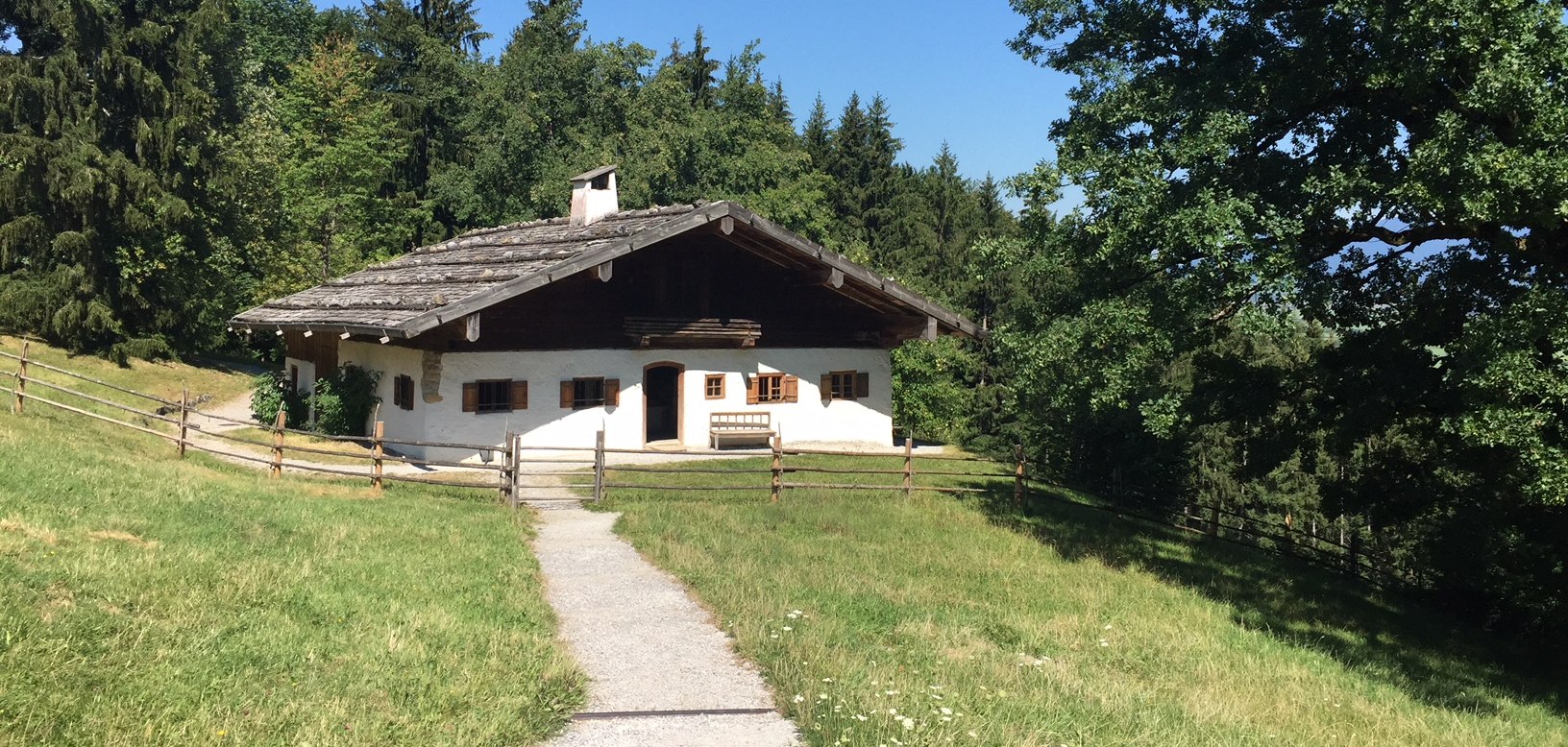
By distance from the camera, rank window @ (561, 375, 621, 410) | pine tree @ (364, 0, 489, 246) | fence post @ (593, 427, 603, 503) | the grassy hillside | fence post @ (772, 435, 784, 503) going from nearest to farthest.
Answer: the grassy hillside
fence post @ (593, 427, 603, 503)
fence post @ (772, 435, 784, 503)
window @ (561, 375, 621, 410)
pine tree @ (364, 0, 489, 246)

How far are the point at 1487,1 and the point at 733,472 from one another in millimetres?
14127

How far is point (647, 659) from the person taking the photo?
9031mm

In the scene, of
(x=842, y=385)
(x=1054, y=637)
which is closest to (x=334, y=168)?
(x=842, y=385)

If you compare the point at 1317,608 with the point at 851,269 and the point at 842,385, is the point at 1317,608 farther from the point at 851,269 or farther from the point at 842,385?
the point at 842,385

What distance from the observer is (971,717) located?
7.51 metres

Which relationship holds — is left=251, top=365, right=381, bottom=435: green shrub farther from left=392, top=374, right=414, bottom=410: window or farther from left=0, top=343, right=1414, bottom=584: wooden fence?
left=0, top=343, right=1414, bottom=584: wooden fence

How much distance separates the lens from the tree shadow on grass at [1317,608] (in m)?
11.9

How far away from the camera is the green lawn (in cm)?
792

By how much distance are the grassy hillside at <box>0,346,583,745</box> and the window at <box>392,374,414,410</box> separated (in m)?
8.67

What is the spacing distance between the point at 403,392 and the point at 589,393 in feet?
12.8

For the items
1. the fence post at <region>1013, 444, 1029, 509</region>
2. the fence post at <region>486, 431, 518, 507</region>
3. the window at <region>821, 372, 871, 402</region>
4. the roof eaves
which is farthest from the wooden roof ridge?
the fence post at <region>1013, 444, 1029, 509</region>

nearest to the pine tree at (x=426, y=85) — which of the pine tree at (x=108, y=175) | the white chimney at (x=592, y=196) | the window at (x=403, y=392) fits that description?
the pine tree at (x=108, y=175)

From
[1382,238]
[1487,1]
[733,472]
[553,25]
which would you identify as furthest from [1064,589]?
[553,25]

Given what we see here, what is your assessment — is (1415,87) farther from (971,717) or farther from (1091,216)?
(971,717)
